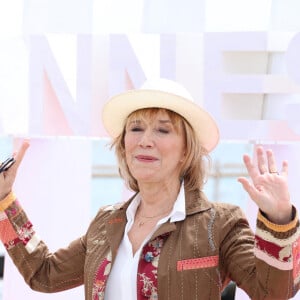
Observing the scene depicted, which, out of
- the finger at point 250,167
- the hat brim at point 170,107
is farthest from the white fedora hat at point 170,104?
the finger at point 250,167

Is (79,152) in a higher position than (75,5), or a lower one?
lower

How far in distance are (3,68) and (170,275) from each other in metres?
1.51

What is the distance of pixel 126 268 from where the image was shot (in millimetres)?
2289

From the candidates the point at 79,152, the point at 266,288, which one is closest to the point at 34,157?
the point at 79,152

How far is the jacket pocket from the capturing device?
2.24 metres

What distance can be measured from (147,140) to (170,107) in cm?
13

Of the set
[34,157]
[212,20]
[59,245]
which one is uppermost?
[212,20]

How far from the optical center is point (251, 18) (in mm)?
3068

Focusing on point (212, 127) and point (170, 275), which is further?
point (212, 127)

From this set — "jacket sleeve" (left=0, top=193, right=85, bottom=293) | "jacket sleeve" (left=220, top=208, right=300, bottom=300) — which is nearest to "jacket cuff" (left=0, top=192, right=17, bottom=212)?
"jacket sleeve" (left=0, top=193, right=85, bottom=293)

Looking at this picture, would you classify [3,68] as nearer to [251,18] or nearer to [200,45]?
[200,45]

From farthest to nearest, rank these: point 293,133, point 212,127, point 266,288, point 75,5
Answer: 1. point 75,5
2. point 293,133
3. point 212,127
4. point 266,288

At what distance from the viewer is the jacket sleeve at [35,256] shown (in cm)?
257

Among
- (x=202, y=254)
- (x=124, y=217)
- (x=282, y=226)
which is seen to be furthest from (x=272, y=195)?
(x=124, y=217)
